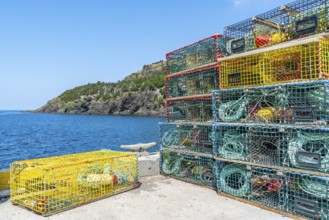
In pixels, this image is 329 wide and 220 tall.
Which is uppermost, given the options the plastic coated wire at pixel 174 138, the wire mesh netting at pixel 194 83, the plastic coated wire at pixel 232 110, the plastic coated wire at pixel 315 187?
the wire mesh netting at pixel 194 83

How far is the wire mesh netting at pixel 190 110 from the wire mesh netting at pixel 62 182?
246 cm

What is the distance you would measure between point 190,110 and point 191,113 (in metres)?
0.10

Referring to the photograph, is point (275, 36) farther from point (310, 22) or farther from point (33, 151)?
point (33, 151)

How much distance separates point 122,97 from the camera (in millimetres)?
122750

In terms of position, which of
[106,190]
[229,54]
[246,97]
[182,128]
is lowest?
[106,190]

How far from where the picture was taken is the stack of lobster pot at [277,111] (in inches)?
222

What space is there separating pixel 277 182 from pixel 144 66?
6441 inches

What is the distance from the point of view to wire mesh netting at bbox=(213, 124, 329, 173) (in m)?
5.55

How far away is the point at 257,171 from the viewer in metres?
6.59

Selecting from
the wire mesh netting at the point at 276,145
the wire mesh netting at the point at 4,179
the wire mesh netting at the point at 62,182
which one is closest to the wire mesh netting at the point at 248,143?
the wire mesh netting at the point at 276,145

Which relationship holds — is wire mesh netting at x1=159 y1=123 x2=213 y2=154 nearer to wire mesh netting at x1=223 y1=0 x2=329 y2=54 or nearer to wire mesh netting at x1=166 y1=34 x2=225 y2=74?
wire mesh netting at x1=166 y1=34 x2=225 y2=74

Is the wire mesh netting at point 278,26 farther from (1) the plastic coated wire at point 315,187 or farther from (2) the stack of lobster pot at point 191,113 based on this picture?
(1) the plastic coated wire at point 315,187

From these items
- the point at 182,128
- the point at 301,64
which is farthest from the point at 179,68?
the point at 301,64

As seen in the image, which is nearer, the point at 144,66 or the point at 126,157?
the point at 126,157
